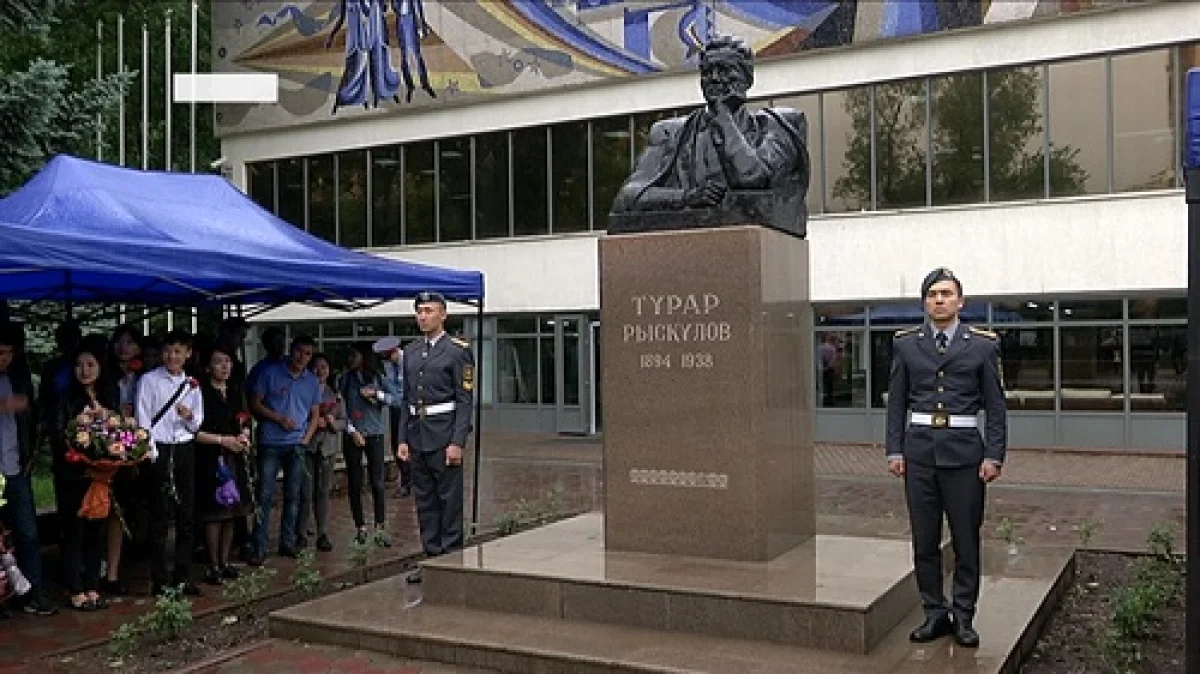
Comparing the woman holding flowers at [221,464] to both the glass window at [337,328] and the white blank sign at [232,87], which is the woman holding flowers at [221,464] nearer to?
the white blank sign at [232,87]

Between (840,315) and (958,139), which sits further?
(840,315)

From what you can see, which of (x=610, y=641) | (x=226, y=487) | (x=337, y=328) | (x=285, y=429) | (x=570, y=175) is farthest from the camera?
(x=337, y=328)

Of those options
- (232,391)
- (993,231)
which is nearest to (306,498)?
(232,391)

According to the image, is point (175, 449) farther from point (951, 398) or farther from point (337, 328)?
point (337, 328)

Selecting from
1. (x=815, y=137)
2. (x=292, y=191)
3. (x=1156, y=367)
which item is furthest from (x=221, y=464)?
(x=292, y=191)

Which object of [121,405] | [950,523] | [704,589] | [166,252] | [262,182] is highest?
[262,182]

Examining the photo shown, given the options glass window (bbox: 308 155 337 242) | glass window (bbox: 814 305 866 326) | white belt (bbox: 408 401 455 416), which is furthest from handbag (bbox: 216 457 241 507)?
glass window (bbox: 308 155 337 242)

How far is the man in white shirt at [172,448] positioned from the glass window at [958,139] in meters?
15.0

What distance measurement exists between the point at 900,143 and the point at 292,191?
14.8m

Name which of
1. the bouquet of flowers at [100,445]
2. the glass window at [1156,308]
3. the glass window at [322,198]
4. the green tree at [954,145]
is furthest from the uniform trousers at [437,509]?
the glass window at [322,198]

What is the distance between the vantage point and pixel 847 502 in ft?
42.1

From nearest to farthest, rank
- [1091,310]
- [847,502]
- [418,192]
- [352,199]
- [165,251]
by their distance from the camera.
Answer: [165,251], [847,502], [1091,310], [418,192], [352,199]

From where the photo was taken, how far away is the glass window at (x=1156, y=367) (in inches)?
712

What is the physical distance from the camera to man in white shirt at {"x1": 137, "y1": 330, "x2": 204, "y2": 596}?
7738 mm
